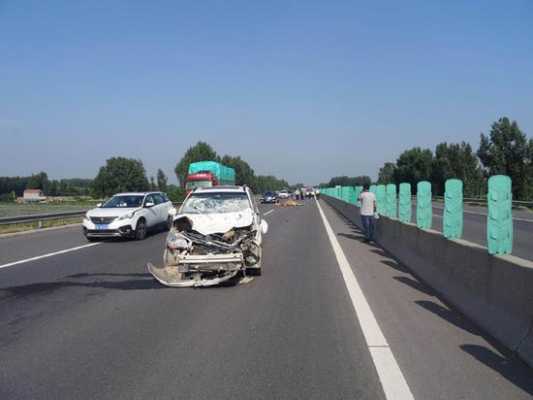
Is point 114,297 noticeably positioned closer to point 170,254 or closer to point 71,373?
point 170,254

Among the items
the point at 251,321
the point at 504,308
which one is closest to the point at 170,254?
the point at 251,321

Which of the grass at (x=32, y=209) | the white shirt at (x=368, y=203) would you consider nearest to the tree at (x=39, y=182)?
the grass at (x=32, y=209)

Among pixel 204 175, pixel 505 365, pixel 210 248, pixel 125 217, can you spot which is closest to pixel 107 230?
pixel 125 217

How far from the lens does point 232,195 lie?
1191 cm

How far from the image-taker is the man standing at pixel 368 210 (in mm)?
16406

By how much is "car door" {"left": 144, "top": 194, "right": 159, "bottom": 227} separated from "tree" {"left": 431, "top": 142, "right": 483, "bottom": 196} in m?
46.9

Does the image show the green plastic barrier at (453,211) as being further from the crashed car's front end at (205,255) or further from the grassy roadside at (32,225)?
the grassy roadside at (32,225)

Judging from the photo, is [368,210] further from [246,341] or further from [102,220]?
[246,341]

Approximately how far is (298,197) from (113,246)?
74993 millimetres

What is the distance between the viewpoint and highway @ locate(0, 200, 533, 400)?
445 centimetres

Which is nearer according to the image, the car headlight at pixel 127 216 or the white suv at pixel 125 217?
the white suv at pixel 125 217

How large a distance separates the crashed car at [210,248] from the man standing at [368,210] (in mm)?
6236

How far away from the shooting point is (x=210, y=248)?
948cm

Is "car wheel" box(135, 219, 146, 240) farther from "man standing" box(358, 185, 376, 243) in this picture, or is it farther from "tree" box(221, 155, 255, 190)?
"tree" box(221, 155, 255, 190)
